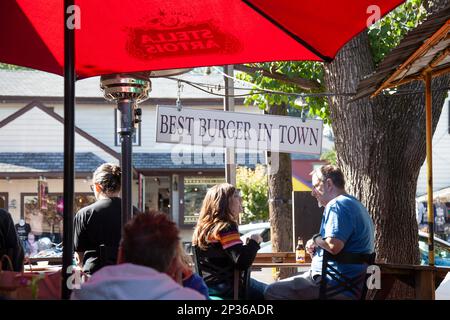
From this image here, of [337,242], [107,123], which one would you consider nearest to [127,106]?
[337,242]

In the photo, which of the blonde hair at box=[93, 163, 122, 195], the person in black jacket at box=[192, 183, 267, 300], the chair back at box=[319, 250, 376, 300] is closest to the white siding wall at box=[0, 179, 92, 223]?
the blonde hair at box=[93, 163, 122, 195]

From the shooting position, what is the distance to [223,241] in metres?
5.43

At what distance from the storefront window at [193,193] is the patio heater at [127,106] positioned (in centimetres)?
2902

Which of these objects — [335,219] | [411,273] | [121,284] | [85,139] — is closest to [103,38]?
[335,219]

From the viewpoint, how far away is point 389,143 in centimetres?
771

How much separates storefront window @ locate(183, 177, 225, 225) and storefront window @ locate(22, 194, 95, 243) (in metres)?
4.35

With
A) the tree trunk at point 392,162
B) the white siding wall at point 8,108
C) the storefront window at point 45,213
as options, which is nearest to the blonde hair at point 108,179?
the tree trunk at point 392,162

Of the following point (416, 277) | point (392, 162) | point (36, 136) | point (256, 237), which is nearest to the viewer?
point (256, 237)

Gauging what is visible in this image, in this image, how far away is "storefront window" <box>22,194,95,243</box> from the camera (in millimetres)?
31781

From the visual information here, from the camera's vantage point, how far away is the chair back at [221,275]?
5391 mm

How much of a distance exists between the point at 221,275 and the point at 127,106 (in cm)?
148

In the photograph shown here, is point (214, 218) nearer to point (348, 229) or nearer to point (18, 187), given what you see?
point (348, 229)

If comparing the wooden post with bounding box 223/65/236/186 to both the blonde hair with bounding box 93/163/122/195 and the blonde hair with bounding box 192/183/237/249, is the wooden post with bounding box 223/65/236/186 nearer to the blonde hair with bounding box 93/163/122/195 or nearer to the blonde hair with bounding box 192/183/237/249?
the blonde hair with bounding box 93/163/122/195
